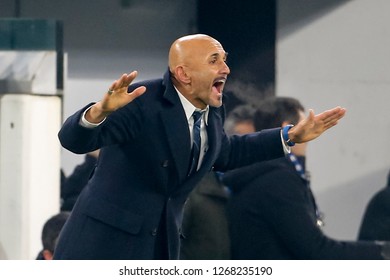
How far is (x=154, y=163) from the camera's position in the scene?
392cm

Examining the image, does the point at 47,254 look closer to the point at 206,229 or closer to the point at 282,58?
the point at 206,229

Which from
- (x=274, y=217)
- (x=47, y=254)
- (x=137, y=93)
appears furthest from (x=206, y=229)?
(x=137, y=93)

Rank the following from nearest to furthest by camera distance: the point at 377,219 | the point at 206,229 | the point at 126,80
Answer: the point at 126,80 < the point at 206,229 < the point at 377,219

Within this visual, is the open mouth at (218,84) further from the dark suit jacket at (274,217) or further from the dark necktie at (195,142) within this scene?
the dark suit jacket at (274,217)

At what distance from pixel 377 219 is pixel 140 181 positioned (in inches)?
68.8

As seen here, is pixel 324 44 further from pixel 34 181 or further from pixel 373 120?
pixel 34 181

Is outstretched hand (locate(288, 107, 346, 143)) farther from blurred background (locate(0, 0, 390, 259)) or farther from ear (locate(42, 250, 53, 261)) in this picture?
blurred background (locate(0, 0, 390, 259))

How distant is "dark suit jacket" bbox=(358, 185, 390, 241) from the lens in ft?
17.3

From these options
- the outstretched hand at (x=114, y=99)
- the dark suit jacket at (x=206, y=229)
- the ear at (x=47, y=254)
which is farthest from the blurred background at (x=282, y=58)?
the outstretched hand at (x=114, y=99)

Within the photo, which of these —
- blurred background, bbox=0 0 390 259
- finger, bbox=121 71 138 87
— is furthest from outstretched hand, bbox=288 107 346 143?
blurred background, bbox=0 0 390 259

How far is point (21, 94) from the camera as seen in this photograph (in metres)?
5.73

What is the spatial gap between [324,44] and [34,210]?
1457 millimetres

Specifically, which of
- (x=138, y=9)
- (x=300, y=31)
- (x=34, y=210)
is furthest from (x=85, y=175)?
(x=300, y=31)

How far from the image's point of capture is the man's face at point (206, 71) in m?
3.96
